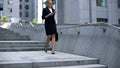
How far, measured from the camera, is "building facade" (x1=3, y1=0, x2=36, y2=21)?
82.2 metres

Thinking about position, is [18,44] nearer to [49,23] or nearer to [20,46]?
[20,46]

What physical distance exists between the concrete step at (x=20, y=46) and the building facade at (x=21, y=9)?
237 ft

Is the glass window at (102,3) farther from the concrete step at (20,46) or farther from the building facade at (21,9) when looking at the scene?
the building facade at (21,9)

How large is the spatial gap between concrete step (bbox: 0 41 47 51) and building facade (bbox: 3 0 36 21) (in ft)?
237

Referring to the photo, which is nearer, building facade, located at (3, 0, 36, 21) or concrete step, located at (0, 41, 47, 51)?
concrete step, located at (0, 41, 47, 51)

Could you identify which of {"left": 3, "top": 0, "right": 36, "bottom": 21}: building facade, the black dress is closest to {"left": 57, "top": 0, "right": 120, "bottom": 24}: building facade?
the black dress

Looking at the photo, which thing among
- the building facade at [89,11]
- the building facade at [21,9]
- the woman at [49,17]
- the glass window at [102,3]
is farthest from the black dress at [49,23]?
the building facade at [21,9]

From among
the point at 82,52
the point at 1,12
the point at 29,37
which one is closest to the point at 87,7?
the point at 29,37

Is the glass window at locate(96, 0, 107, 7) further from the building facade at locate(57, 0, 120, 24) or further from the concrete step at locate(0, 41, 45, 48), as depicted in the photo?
the concrete step at locate(0, 41, 45, 48)

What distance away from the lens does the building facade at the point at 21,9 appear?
8225 cm

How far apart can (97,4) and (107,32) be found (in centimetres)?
2920

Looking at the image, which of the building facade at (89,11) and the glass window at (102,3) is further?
the glass window at (102,3)

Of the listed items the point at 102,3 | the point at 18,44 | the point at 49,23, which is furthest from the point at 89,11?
the point at 49,23

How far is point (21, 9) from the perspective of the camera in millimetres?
93875
